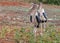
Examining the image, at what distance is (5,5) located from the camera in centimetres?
2423

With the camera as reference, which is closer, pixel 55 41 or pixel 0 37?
pixel 55 41

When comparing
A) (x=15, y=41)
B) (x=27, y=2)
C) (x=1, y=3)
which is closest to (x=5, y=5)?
(x=1, y=3)

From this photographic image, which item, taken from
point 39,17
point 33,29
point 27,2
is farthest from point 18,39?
point 27,2

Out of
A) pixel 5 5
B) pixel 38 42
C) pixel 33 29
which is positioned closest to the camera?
pixel 38 42

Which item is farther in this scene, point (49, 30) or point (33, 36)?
point (49, 30)

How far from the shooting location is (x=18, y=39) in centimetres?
878

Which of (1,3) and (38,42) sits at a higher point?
(38,42)

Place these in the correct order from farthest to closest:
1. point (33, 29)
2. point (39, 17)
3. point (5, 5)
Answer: point (5, 5) < point (39, 17) < point (33, 29)

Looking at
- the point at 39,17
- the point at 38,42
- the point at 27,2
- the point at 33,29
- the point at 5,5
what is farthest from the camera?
the point at 27,2

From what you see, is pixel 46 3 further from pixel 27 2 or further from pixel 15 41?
pixel 15 41

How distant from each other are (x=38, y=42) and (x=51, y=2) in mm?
16369

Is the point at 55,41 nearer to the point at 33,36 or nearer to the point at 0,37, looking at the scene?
the point at 33,36

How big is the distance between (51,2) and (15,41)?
16.1m

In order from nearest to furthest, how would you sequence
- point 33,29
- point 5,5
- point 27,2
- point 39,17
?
point 33,29, point 39,17, point 5,5, point 27,2
